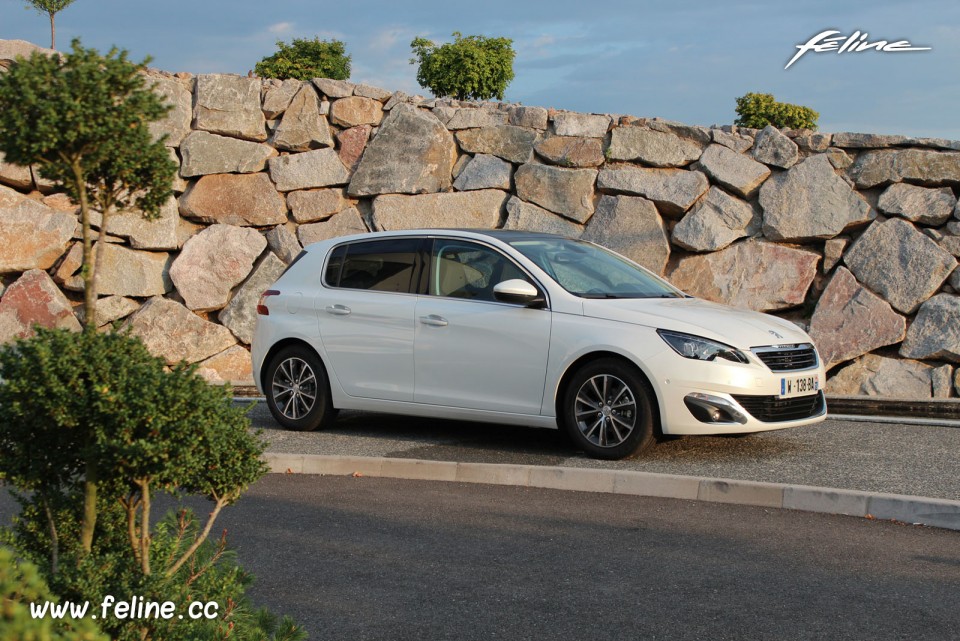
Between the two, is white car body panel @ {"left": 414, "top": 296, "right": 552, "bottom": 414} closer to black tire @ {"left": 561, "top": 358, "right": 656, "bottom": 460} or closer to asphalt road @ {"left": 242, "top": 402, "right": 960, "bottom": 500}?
black tire @ {"left": 561, "top": 358, "right": 656, "bottom": 460}

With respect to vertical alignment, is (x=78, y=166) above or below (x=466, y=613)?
above

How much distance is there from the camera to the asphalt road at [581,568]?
463 cm

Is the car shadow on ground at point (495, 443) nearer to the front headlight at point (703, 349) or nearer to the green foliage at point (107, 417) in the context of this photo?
the front headlight at point (703, 349)

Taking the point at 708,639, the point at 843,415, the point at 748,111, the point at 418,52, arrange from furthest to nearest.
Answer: the point at 418,52 < the point at 748,111 < the point at 843,415 < the point at 708,639

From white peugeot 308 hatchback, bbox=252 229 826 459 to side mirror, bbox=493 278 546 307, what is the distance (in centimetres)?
1

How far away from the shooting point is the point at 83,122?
3494 millimetres

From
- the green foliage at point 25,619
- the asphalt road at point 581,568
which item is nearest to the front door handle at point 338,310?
the asphalt road at point 581,568

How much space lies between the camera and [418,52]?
63.9 ft

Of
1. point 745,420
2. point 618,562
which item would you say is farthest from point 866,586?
point 745,420

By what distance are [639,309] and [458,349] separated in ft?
4.85

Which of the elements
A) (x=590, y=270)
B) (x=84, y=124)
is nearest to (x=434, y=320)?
(x=590, y=270)

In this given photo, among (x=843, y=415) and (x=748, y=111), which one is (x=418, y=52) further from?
(x=843, y=415)

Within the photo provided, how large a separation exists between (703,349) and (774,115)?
30.1ft

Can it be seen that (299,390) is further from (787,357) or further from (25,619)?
(25,619)
